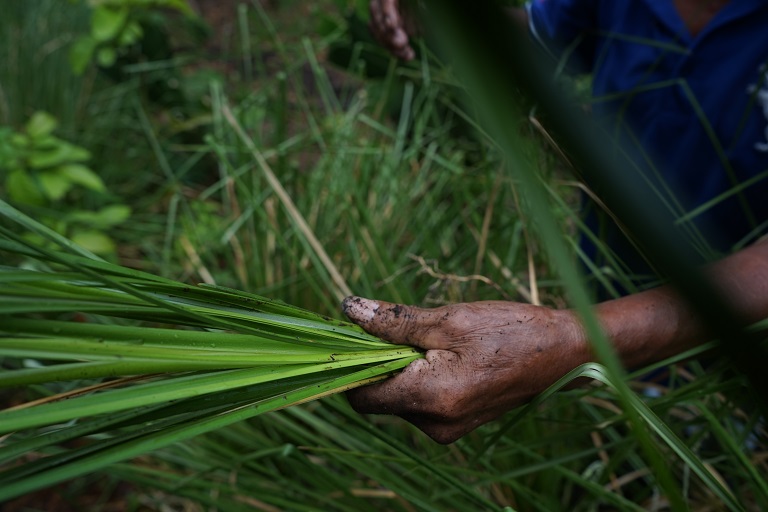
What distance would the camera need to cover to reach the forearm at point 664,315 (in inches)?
30.7

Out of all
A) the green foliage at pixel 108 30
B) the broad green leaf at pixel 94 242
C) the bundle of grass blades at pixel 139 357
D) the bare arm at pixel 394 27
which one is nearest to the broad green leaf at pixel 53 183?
the broad green leaf at pixel 94 242

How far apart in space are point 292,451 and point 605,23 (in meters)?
1.16

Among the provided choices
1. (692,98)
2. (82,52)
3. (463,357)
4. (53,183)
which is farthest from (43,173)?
(692,98)

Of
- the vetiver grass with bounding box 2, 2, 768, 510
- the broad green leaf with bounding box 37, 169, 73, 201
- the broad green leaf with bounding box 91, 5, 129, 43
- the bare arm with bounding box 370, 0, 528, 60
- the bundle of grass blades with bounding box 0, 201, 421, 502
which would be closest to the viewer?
the bundle of grass blades with bounding box 0, 201, 421, 502

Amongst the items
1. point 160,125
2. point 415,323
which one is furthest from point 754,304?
point 160,125

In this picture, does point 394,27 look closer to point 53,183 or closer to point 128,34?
point 53,183

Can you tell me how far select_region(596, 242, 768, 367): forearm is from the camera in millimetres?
780

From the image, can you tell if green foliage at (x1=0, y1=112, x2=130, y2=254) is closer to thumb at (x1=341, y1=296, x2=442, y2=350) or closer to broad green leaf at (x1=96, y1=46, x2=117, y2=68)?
broad green leaf at (x1=96, y1=46, x2=117, y2=68)

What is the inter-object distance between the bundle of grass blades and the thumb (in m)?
0.03

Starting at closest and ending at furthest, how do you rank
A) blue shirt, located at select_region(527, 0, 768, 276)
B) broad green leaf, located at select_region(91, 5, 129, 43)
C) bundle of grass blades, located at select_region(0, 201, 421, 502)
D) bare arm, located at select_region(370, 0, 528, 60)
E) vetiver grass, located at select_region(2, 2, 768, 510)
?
bundle of grass blades, located at select_region(0, 201, 421, 502) → vetiver grass, located at select_region(2, 2, 768, 510) → blue shirt, located at select_region(527, 0, 768, 276) → bare arm, located at select_region(370, 0, 528, 60) → broad green leaf, located at select_region(91, 5, 129, 43)

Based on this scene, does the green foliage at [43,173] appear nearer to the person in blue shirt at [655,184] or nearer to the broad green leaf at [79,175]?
the broad green leaf at [79,175]

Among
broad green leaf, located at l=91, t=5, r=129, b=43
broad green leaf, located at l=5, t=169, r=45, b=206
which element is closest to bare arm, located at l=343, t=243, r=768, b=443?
broad green leaf, located at l=5, t=169, r=45, b=206

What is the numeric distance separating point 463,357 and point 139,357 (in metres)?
0.35

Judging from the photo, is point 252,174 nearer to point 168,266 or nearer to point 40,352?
point 168,266
